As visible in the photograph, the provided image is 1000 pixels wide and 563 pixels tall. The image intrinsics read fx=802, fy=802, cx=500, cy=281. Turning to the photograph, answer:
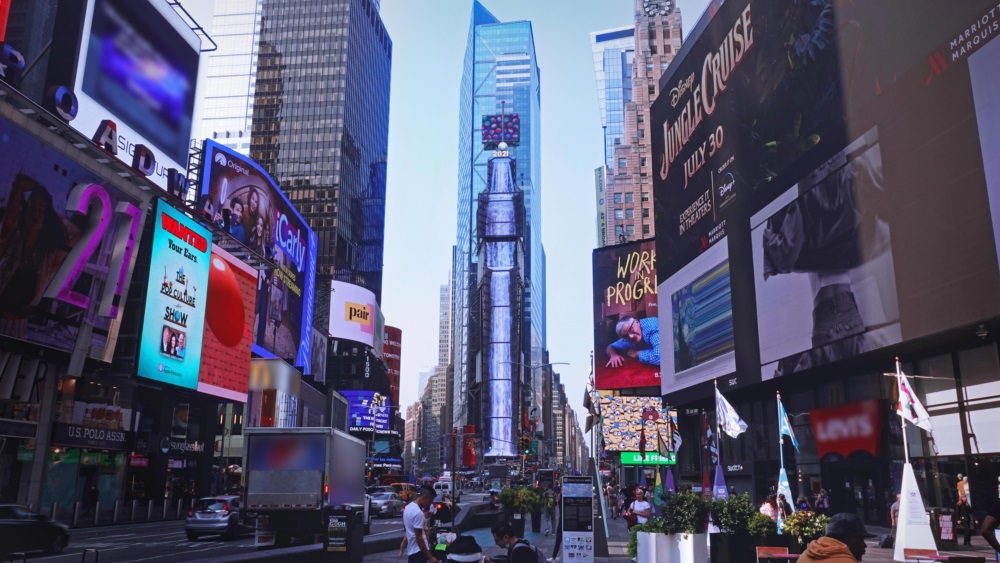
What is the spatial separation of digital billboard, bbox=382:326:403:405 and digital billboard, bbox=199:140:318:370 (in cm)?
10097

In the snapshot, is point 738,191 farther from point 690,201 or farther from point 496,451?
point 496,451

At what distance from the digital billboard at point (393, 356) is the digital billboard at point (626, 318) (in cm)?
11445

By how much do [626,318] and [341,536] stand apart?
48475mm

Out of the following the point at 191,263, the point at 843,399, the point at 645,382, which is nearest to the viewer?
the point at 843,399

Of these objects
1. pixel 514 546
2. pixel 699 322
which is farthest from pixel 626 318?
pixel 514 546

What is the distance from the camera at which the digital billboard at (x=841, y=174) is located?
21.4m

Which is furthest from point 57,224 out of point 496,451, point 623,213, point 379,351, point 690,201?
point 496,451

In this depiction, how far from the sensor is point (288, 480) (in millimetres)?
23797

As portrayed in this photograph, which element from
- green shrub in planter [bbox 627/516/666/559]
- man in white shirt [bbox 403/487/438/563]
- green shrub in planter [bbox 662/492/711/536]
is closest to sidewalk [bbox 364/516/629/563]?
green shrub in planter [bbox 627/516/666/559]

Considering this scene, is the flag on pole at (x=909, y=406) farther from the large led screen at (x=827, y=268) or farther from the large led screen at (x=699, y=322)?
the large led screen at (x=699, y=322)

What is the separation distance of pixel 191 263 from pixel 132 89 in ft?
35.7

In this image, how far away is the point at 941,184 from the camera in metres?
22.3

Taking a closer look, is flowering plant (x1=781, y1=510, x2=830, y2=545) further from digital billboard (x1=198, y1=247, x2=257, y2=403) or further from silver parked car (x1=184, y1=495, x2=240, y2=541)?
digital billboard (x1=198, y1=247, x2=257, y2=403)

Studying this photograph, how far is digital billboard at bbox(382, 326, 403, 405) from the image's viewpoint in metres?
179
